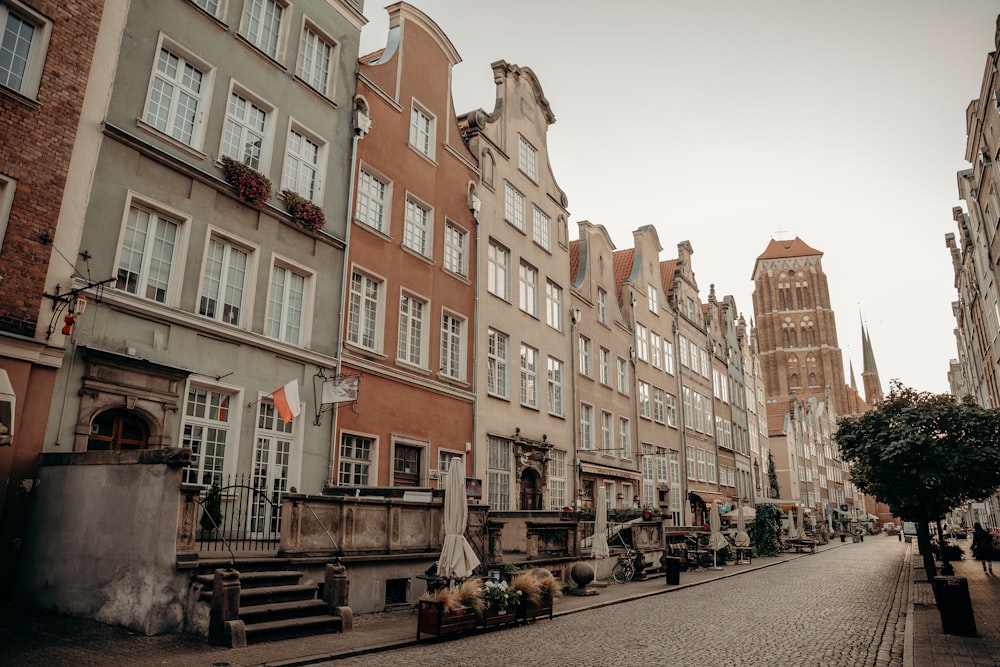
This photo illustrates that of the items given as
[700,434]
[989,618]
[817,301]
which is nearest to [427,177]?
[989,618]

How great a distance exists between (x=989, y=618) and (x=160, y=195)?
A: 58.0 feet

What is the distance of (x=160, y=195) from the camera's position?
1327 cm

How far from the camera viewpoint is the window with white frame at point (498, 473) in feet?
72.2

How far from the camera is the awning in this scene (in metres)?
27.8

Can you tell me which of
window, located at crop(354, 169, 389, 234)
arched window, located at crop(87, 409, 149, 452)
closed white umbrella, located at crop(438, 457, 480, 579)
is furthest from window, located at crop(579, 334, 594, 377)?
arched window, located at crop(87, 409, 149, 452)

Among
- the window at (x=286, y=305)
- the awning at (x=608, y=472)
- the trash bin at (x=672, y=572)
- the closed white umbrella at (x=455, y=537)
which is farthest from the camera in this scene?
the awning at (x=608, y=472)

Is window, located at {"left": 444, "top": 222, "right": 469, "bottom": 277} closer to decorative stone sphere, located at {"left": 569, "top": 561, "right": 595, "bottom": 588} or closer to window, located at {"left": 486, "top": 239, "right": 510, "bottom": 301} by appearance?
window, located at {"left": 486, "top": 239, "right": 510, "bottom": 301}

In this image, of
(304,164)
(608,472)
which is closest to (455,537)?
(304,164)

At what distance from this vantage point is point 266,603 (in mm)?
10594

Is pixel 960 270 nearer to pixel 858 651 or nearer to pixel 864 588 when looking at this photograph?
pixel 864 588

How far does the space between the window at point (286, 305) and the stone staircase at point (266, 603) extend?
5.75 meters

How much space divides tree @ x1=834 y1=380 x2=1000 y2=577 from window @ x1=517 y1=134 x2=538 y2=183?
1466 cm

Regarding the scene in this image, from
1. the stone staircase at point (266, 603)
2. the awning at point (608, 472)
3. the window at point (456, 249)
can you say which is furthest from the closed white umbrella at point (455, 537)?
the awning at point (608, 472)

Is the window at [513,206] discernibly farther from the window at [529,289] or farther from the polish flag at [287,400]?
the polish flag at [287,400]
